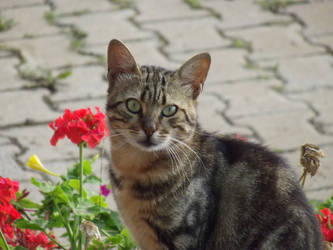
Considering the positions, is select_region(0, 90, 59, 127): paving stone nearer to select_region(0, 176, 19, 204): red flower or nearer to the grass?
the grass

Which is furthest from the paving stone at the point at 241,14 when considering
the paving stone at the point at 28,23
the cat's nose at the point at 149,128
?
the cat's nose at the point at 149,128

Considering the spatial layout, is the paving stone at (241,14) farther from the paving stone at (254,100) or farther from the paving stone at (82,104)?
the paving stone at (82,104)

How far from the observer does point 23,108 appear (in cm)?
522

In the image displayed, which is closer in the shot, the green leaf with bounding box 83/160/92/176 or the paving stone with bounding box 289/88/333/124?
the green leaf with bounding box 83/160/92/176

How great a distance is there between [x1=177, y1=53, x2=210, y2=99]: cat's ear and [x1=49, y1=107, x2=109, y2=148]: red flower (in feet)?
1.46

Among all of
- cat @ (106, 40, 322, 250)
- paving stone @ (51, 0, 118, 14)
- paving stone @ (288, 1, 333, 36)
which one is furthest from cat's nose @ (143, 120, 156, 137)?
paving stone @ (51, 0, 118, 14)

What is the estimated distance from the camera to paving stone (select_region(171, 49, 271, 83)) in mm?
5727

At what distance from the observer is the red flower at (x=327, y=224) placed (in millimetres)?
3348

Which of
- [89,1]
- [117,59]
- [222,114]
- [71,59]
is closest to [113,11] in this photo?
[89,1]

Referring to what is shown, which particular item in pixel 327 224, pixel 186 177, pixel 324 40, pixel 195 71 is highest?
pixel 195 71

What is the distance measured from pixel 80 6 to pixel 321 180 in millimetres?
3141

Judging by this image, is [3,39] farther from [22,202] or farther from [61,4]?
[22,202]

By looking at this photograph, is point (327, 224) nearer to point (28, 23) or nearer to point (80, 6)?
point (28, 23)

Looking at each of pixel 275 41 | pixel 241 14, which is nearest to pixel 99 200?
pixel 275 41
